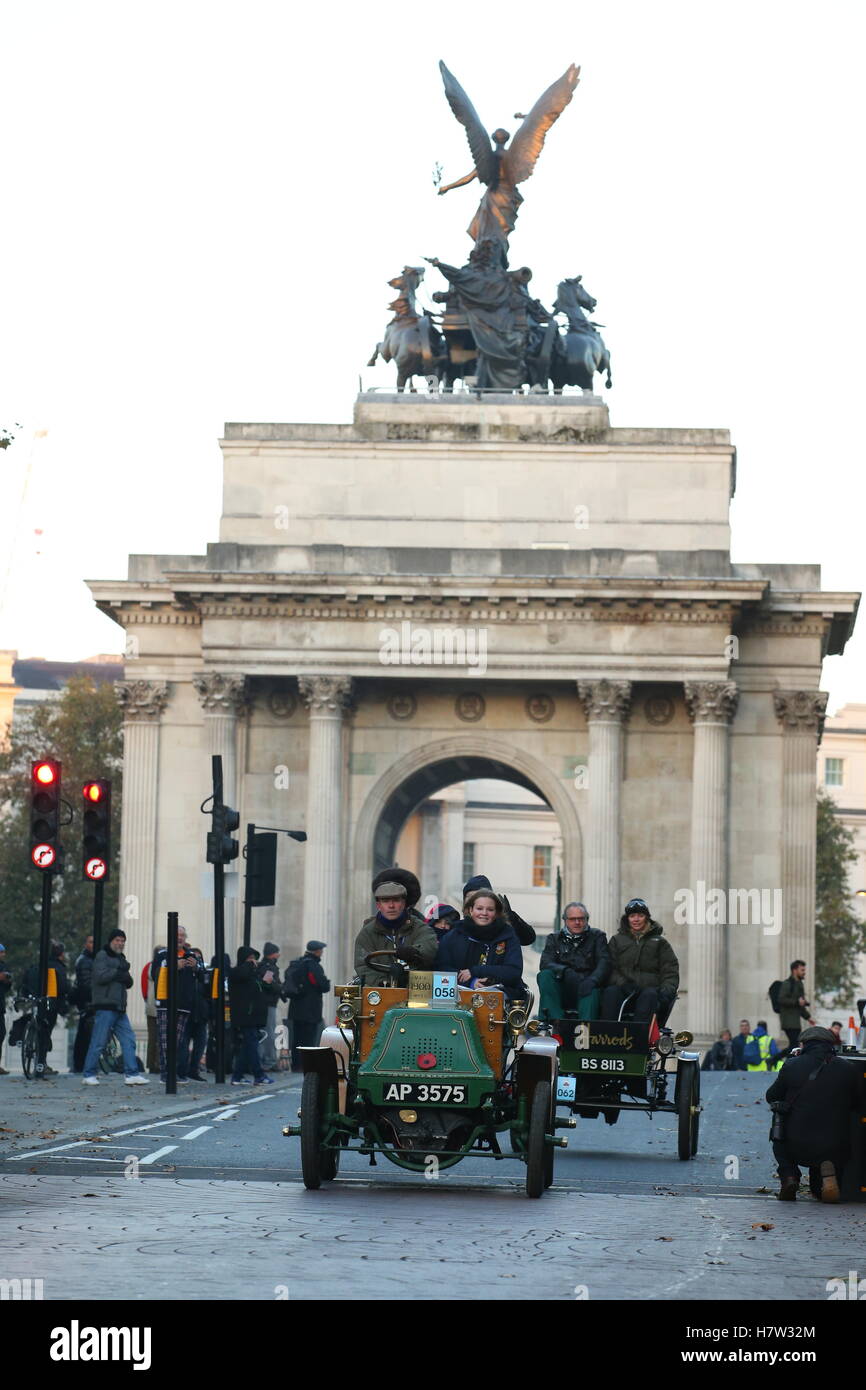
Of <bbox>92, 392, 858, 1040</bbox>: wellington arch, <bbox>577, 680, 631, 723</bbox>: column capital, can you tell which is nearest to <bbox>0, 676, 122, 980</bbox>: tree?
<bbox>92, 392, 858, 1040</bbox>: wellington arch

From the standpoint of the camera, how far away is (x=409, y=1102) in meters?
16.3

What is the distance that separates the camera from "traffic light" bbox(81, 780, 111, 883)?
33.5 m

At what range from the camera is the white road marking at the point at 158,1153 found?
19547 mm

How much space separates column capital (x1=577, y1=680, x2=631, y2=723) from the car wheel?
38.4m

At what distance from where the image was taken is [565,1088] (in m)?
20.7

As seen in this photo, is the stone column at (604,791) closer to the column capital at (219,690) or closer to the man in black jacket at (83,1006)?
the column capital at (219,690)

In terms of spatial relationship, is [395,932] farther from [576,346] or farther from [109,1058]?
[576,346]

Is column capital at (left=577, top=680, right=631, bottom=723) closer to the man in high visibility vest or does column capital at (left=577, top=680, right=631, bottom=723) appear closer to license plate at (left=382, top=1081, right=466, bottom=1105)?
the man in high visibility vest

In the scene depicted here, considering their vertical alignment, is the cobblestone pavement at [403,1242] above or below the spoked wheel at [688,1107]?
below

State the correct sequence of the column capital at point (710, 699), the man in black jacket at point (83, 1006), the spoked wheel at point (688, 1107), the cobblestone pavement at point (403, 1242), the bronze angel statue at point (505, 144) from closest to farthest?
the cobblestone pavement at point (403, 1242) < the spoked wheel at point (688, 1107) < the man in black jacket at point (83, 1006) < the column capital at point (710, 699) < the bronze angel statue at point (505, 144)

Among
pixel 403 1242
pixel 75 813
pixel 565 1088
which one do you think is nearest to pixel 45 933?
pixel 565 1088

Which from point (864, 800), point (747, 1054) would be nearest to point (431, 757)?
point (747, 1054)

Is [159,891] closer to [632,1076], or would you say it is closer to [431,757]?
[431,757]

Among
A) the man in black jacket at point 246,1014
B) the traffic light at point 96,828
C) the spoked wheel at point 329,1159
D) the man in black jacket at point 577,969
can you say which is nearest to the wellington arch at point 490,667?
the man in black jacket at point 246,1014
